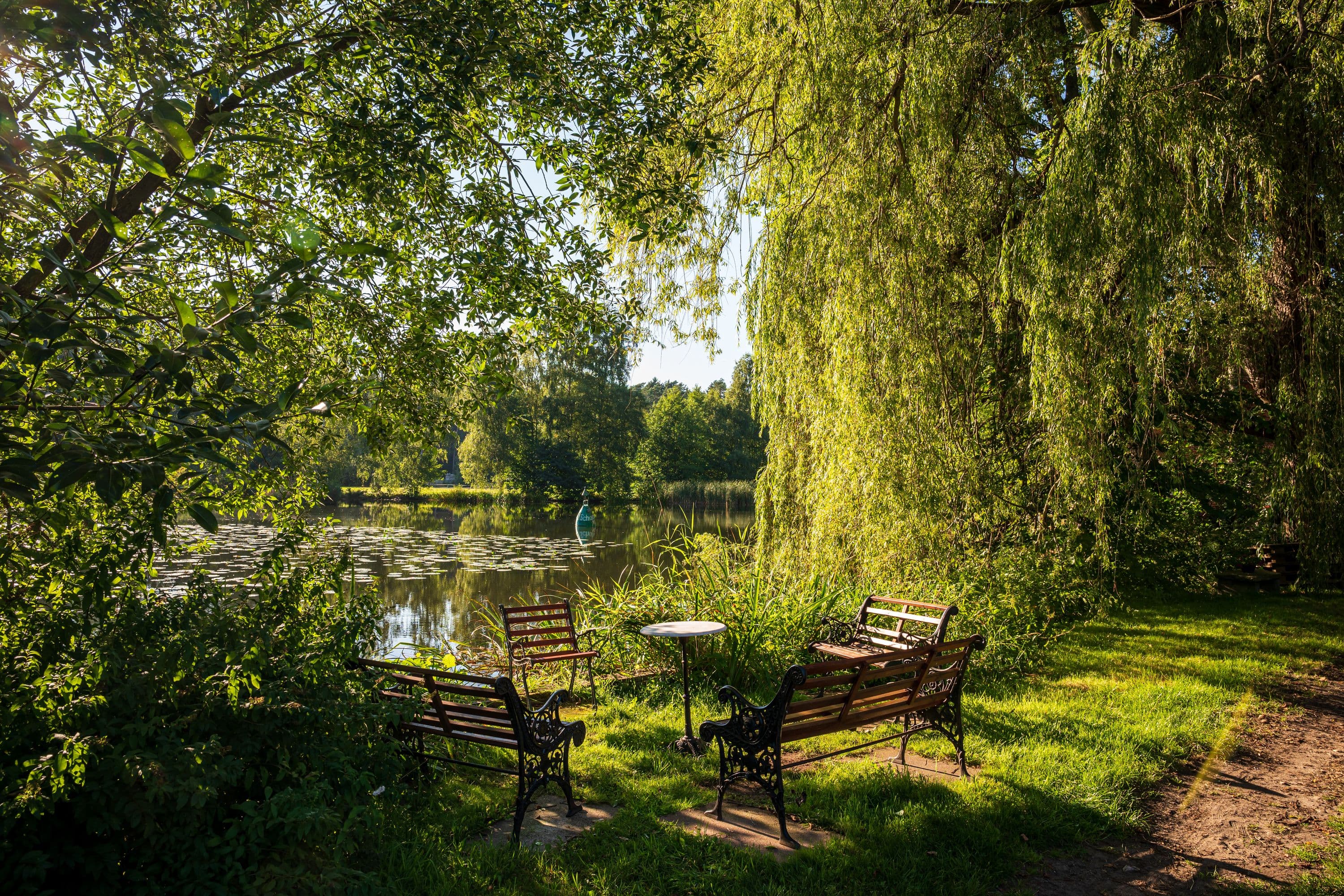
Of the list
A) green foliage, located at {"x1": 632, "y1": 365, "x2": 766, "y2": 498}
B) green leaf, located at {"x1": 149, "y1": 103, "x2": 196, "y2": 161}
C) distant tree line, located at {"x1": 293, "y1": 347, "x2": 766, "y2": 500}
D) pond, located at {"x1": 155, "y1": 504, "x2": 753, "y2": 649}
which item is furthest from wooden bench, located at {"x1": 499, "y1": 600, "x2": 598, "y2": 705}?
green foliage, located at {"x1": 632, "y1": 365, "x2": 766, "y2": 498}

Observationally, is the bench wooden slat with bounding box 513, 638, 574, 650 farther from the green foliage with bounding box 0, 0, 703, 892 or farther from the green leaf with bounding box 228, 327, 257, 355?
the green leaf with bounding box 228, 327, 257, 355

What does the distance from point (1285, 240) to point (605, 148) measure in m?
6.17

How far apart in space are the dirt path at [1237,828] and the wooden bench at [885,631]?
1564 mm

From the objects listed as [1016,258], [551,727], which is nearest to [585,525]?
[1016,258]

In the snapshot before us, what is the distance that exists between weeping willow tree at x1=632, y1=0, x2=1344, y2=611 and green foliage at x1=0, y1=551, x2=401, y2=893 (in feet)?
16.1

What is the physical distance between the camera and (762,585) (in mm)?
7801

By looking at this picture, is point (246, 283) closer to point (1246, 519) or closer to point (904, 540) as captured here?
point (904, 540)

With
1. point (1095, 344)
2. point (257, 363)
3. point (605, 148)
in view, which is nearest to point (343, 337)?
point (257, 363)

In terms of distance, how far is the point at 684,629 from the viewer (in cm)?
523

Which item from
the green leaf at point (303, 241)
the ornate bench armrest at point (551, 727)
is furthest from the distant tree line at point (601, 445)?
the green leaf at point (303, 241)

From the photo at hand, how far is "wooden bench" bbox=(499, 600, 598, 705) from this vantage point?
680cm

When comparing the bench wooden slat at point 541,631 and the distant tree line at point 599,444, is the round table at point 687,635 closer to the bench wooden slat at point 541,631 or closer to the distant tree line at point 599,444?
the bench wooden slat at point 541,631

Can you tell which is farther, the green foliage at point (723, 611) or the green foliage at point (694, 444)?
the green foliage at point (694, 444)

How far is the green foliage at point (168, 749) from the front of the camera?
2416mm
